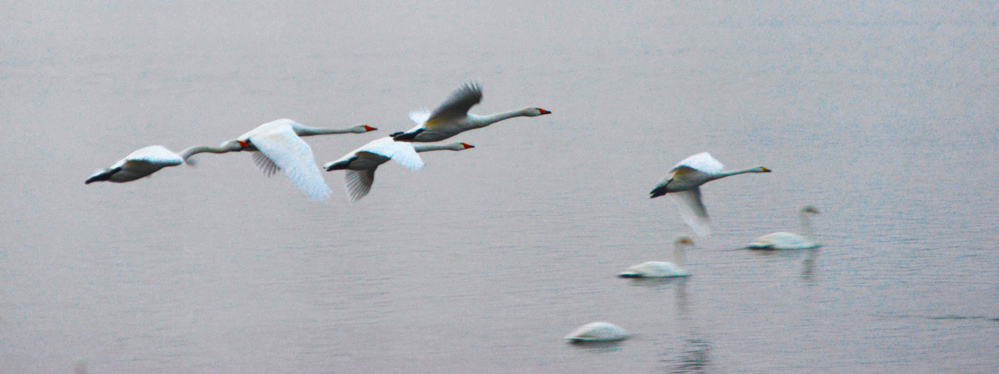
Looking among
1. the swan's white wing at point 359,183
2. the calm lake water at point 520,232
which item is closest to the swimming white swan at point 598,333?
the calm lake water at point 520,232

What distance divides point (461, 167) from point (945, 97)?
22817mm

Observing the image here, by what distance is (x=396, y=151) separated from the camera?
13945mm

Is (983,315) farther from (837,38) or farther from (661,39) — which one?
(661,39)

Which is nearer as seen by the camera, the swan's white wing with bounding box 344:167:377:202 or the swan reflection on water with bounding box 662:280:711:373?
the swan's white wing with bounding box 344:167:377:202

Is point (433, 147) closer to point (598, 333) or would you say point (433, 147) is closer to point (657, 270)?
point (598, 333)

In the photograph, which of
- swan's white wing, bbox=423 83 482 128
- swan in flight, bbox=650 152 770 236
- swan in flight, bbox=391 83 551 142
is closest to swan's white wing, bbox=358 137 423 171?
swan in flight, bbox=391 83 551 142

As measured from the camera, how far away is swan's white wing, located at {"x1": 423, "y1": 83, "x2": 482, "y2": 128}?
13328mm

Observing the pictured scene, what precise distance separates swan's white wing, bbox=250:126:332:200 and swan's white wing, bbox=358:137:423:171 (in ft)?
3.09

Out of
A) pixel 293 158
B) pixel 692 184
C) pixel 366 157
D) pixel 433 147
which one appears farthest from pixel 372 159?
pixel 692 184

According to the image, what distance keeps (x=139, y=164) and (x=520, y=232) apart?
13396 mm

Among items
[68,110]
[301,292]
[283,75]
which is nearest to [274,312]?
[301,292]

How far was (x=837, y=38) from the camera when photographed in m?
87.1

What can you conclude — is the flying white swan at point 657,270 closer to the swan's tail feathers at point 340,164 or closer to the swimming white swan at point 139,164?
the swan's tail feathers at point 340,164

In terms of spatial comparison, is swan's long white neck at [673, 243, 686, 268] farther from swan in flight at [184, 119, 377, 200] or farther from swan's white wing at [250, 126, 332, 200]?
swan's white wing at [250, 126, 332, 200]
